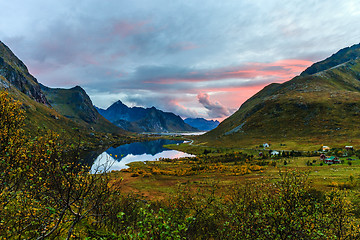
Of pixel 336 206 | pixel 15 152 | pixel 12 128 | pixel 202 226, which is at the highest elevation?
pixel 12 128

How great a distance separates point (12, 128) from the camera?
56.7 feet

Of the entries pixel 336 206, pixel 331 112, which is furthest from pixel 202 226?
pixel 331 112

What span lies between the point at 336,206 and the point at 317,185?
26665 mm

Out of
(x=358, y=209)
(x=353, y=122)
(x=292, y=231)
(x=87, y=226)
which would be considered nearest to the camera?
(x=292, y=231)

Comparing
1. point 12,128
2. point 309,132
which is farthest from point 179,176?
point 309,132

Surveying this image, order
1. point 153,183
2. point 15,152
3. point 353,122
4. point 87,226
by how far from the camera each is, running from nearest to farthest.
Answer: point 87,226
point 15,152
point 153,183
point 353,122

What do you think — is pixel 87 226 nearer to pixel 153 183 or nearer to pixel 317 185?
pixel 317 185

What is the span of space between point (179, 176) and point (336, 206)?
62.5m

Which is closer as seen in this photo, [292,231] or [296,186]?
[292,231]

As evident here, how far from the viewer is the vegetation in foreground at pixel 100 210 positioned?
8530 millimetres

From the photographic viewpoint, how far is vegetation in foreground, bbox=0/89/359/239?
28.0 feet

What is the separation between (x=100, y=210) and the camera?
14211 millimetres

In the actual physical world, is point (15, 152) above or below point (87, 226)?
above

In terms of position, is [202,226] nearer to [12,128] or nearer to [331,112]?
[12,128]
